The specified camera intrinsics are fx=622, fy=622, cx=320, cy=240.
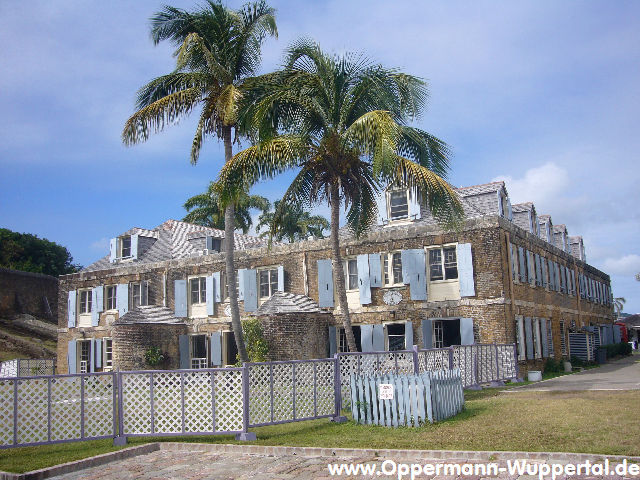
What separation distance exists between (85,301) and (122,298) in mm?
2979

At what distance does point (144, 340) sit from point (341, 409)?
46.4 ft

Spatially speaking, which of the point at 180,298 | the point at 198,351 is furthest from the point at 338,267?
the point at 198,351

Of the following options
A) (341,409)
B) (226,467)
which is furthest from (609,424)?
(226,467)

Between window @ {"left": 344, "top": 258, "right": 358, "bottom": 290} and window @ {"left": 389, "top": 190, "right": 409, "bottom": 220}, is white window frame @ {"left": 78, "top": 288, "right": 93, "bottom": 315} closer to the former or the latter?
window @ {"left": 344, "top": 258, "right": 358, "bottom": 290}

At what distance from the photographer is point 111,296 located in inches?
1150

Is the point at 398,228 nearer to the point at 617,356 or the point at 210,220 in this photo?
the point at 617,356

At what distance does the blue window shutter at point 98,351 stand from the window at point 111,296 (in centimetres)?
161

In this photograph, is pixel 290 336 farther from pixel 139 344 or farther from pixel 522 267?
pixel 522 267

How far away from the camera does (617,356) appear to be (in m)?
33.4

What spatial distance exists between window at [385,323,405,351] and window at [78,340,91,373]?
15.2 m

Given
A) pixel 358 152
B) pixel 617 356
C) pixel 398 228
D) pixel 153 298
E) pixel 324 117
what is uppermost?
pixel 324 117

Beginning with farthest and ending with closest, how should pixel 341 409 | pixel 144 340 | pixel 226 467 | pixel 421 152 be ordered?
pixel 144 340
pixel 421 152
pixel 341 409
pixel 226 467

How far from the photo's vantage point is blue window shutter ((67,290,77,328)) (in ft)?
97.5

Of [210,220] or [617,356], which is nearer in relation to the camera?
[617,356]
